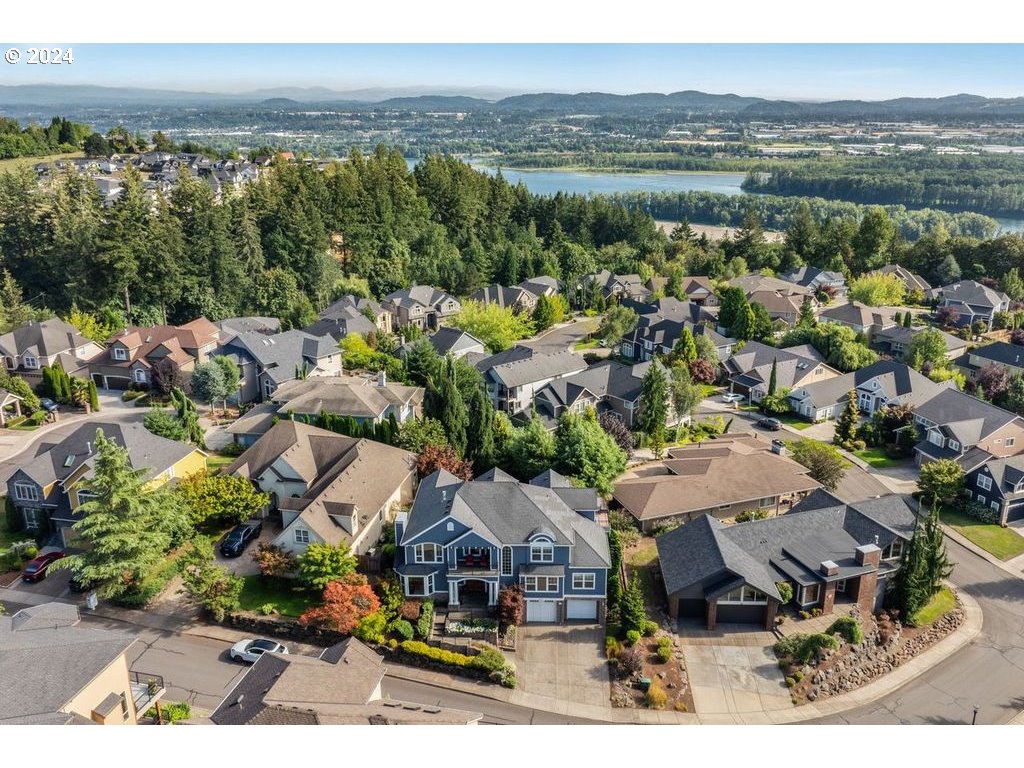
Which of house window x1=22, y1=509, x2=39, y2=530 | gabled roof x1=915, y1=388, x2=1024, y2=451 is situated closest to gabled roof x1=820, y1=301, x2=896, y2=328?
gabled roof x1=915, y1=388, x2=1024, y2=451

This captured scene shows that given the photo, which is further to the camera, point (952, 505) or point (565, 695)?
point (952, 505)

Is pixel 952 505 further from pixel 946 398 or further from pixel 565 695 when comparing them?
pixel 565 695

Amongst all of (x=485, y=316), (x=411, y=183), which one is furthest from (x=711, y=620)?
(x=411, y=183)

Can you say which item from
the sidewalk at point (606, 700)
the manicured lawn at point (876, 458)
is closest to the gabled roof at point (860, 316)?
the manicured lawn at point (876, 458)

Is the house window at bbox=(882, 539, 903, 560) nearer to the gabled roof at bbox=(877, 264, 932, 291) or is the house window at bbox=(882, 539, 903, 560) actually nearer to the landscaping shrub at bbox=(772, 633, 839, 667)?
the landscaping shrub at bbox=(772, 633, 839, 667)

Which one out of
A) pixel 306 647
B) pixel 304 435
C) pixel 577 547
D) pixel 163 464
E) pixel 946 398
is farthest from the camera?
pixel 946 398

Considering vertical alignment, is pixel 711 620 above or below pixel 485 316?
below
